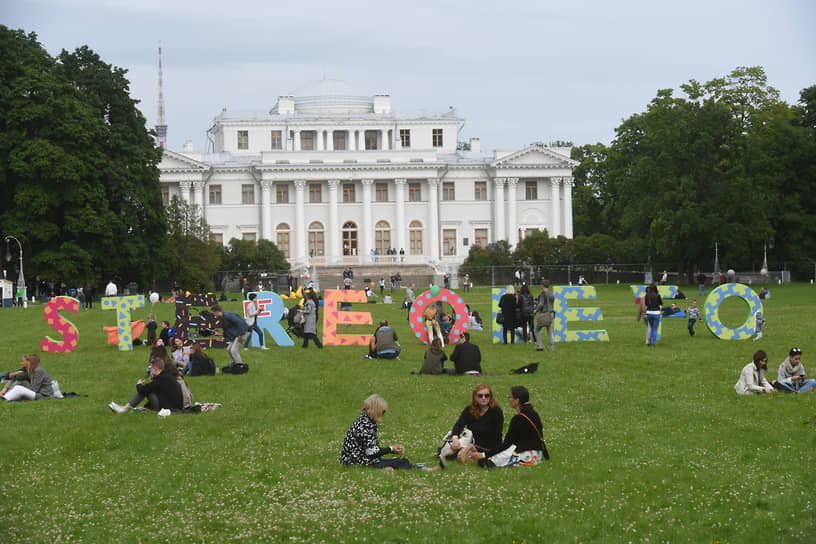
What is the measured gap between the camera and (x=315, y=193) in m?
81.6

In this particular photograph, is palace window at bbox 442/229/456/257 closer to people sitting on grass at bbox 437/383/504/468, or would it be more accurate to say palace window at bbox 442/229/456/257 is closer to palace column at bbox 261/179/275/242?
palace column at bbox 261/179/275/242

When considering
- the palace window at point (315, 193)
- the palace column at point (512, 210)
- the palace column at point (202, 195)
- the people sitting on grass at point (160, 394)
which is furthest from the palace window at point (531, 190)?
the people sitting on grass at point (160, 394)

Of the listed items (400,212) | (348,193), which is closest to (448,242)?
(400,212)

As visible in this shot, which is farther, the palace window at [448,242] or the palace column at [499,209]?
the palace window at [448,242]

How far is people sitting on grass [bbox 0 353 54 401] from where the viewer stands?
15602 millimetres

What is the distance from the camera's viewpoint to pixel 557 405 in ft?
48.2

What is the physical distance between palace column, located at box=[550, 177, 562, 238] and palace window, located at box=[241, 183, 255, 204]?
2516 cm

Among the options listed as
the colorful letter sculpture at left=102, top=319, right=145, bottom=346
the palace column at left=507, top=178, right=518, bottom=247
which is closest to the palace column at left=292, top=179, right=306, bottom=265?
the palace column at left=507, top=178, right=518, bottom=247

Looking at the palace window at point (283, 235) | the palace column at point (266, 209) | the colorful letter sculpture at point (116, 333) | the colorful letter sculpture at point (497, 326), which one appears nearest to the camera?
the colorful letter sculpture at point (497, 326)

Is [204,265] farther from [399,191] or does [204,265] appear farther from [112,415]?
[112,415]

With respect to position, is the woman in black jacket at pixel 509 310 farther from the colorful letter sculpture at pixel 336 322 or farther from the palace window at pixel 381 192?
the palace window at pixel 381 192

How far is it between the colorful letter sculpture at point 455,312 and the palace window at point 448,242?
57064 millimetres

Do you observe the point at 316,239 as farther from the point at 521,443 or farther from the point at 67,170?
the point at 521,443

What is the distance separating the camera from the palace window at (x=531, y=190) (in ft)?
271
